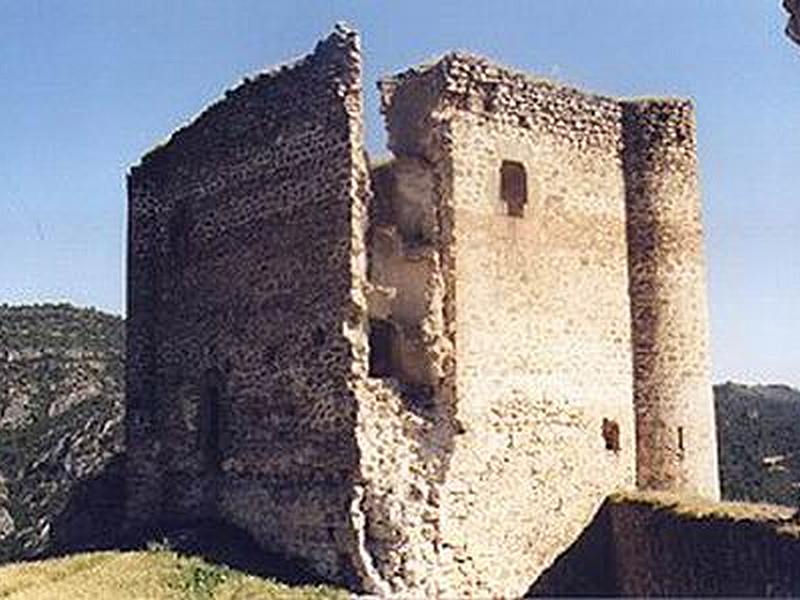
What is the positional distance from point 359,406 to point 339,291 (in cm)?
144

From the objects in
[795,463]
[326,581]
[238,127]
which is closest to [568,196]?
[238,127]

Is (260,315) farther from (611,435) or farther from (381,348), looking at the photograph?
(611,435)

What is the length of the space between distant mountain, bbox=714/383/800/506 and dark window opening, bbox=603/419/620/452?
264 inches

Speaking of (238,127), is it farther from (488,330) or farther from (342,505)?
(342,505)

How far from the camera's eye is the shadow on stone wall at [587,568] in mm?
16891

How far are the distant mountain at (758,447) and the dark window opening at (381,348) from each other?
411 inches

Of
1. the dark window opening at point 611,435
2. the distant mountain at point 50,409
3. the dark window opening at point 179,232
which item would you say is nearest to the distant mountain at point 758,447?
the dark window opening at point 611,435

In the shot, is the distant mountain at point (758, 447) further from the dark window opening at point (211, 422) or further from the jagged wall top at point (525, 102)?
the dark window opening at point (211, 422)

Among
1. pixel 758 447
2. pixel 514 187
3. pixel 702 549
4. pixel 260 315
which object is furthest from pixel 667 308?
pixel 758 447

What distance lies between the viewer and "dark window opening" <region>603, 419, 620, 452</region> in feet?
59.1

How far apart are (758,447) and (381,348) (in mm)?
20319

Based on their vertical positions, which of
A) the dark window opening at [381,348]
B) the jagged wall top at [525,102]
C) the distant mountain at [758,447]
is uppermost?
the jagged wall top at [525,102]

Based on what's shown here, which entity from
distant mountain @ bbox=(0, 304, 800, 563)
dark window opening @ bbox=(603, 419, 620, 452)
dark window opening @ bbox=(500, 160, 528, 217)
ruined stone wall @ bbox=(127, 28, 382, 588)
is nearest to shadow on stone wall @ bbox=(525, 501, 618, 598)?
dark window opening @ bbox=(603, 419, 620, 452)

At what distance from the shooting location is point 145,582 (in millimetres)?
15086
